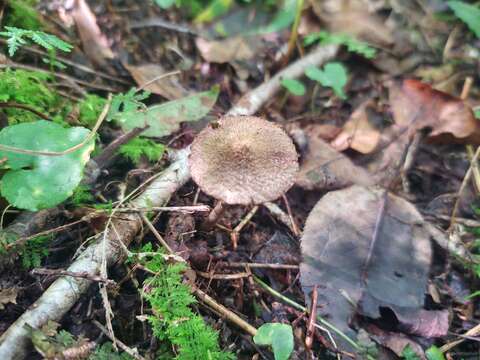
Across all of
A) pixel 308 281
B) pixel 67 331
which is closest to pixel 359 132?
pixel 308 281

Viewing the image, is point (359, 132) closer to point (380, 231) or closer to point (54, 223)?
point (380, 231)

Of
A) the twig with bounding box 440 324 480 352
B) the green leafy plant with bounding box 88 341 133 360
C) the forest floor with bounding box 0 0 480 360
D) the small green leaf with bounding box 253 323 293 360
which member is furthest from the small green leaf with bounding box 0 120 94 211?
the twig with bounding box 440 324 480 352

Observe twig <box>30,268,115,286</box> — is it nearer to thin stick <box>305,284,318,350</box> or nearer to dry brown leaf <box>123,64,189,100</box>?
thin stick <box>305,284,318,350</box>

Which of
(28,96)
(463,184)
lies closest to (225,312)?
(28,96)

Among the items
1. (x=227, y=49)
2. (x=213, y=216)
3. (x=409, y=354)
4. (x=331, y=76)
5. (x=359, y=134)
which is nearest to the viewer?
(x=409, y=354)

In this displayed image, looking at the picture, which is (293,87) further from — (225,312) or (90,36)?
(225,312)

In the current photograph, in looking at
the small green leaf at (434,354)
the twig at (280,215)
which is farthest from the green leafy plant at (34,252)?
the small green leaf at (434,354)

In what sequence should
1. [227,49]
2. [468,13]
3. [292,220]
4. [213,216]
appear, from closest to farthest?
[213,216]
[292,220]
[227,49]
[468,13]

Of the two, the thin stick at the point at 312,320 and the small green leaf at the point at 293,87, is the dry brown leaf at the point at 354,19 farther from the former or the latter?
the thin stick at the point at 312,320
